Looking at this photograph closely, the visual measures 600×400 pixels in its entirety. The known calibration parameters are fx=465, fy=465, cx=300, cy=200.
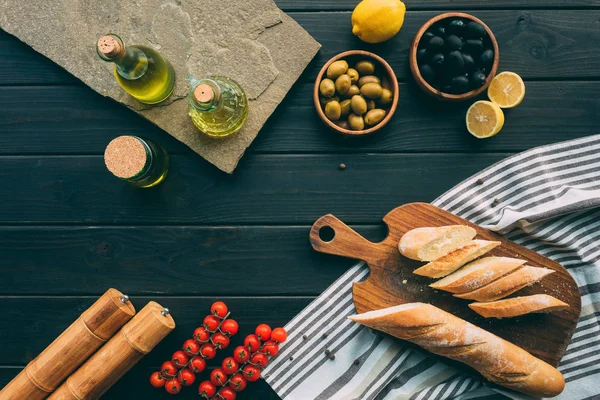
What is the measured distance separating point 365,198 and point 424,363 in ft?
1.84

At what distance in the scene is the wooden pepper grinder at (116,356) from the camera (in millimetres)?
1374

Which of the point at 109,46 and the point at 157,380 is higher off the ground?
the point at 109,46

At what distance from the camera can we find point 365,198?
1.52 metres

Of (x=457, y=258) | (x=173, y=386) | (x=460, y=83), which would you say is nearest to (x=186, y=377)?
(x=173, y=386)

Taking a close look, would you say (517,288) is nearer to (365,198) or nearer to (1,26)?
(365,198)

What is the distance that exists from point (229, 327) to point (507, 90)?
1139 millimetres

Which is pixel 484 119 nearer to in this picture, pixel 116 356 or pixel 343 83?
pixel 343 83

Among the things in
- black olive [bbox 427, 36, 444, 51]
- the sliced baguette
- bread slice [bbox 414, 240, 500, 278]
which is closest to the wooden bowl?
black olive [bbox 427, 36, 444, 51]

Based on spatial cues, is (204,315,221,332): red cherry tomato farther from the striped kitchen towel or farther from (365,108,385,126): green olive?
(365,108,385,126): green olive

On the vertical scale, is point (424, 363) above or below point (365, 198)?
below

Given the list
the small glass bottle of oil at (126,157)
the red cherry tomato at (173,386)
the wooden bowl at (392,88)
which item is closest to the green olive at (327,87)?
the wooden bowl at (392,88)

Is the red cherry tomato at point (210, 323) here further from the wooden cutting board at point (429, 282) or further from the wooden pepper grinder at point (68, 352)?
the wooden cutting board at point (429, 282)

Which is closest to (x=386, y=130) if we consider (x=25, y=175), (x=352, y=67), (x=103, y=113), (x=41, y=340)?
(x=352, y=67)

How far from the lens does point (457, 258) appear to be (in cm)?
141
